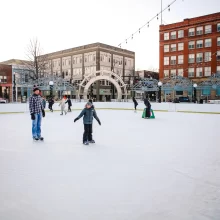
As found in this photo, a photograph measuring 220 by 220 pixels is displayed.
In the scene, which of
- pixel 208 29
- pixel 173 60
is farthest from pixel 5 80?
pixel 208 29

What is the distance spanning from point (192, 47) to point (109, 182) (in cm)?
4378

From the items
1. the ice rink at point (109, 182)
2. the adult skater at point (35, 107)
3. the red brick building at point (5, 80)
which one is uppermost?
the red brick building at point (5, 80)

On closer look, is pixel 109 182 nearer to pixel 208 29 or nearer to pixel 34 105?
pixel 34 105

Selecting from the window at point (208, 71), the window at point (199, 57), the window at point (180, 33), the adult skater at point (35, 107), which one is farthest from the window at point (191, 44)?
the adult skater at point (35, 107)

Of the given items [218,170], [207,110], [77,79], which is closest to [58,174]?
[218,170]

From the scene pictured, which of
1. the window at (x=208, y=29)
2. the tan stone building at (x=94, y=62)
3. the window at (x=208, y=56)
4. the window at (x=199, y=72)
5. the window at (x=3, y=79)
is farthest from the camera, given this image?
the tan stone building at (x=94, y=62)

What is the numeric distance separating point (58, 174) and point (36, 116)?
11.5 ft

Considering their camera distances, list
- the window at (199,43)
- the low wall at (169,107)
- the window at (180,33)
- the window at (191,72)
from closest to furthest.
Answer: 1. the low wall at (169,107)
2. the window at (199,43)
3. the window at (191,72)
4. the window at (180,33)

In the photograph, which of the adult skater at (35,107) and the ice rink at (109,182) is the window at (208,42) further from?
the adult skater at (35,107)

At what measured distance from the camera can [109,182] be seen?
3.62 meters

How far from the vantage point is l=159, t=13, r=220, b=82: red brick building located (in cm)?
4047

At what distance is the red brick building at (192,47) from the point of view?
4047 cm

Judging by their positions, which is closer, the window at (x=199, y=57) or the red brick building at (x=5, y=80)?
the window at (x=199, y=57)

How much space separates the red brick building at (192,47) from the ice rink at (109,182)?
1510 inches
